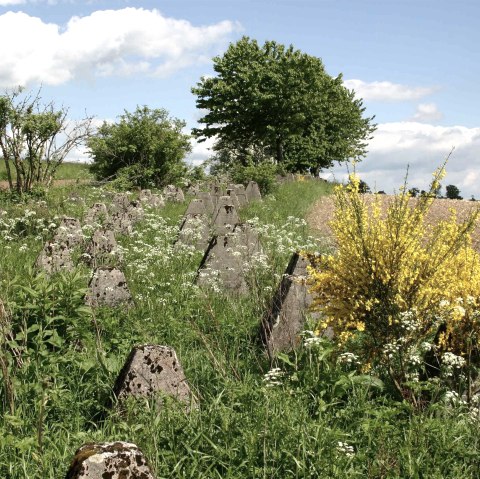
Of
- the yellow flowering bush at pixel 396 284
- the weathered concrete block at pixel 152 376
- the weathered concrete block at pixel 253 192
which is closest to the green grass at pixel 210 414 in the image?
the weathered concrete block at pixel 152 376

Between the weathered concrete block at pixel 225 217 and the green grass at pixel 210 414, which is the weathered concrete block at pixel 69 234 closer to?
the weathered concrete block at pixel 225 217

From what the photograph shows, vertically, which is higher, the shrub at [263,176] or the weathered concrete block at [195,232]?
the shrub at [263,176]

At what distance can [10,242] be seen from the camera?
1113 cm

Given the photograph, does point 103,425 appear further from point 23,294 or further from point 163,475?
point 23,294

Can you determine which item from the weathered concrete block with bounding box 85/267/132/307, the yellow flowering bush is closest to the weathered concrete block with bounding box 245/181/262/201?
the weathered concrete block with bounding box 85/267/132/307

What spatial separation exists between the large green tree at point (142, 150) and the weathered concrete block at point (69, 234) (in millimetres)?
17592

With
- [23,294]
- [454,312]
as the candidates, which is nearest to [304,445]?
[454,312]

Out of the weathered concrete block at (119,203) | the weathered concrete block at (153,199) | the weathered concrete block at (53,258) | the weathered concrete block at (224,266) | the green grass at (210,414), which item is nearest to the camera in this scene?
the green grass at (210,414)

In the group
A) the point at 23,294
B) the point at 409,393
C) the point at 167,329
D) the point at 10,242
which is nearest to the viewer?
the point at 409,393

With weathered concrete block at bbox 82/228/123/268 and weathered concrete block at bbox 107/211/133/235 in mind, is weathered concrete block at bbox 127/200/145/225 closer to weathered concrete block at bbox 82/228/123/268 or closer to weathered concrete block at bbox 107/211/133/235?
weathered concrete block at bbox 107/211/133/235

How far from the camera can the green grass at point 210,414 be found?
3.62m

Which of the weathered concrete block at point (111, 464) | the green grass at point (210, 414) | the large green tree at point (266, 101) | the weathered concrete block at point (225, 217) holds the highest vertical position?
the large green tree at point (266, 101)

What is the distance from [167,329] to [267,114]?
40.5 metres

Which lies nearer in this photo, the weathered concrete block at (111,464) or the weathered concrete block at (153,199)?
the weathered concrete block at (111,464)
